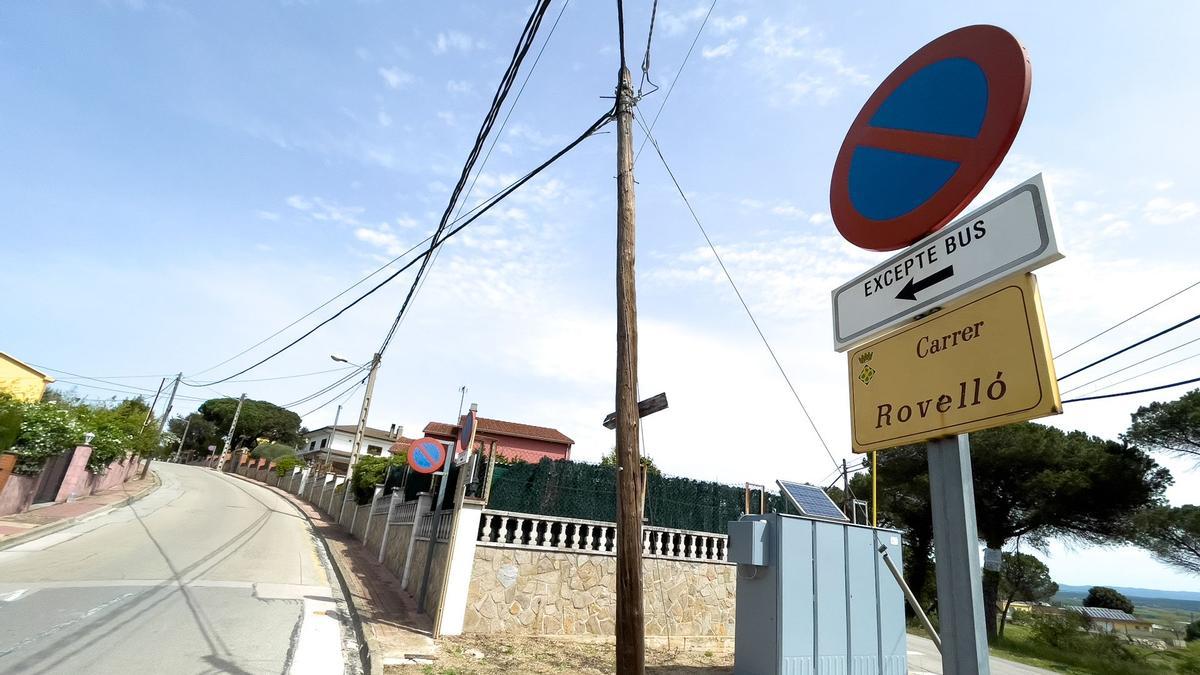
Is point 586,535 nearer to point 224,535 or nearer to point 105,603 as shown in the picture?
point 105,603

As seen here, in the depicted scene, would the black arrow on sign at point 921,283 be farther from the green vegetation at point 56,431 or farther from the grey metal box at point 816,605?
the green vegetation at point 56,431

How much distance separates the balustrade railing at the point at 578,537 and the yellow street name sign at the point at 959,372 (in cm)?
748

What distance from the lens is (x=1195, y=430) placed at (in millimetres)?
17891

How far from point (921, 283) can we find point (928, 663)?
12230 mm

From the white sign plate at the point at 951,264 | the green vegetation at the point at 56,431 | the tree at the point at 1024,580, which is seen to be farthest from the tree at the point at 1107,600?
the green vegetation at the point at 56,431

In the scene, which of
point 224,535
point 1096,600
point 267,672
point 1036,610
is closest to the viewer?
point 267,672

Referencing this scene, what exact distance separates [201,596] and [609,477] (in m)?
7.14

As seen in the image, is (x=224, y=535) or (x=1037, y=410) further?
(x=224, y=535)

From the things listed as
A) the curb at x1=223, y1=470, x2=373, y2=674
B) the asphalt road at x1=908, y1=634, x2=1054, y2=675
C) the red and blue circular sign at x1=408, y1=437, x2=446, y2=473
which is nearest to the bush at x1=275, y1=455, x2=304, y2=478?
the curb at x1=223, y1=470, x2=373, y2=674

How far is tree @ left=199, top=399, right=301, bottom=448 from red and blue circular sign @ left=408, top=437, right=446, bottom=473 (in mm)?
68816

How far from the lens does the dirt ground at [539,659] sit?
718cm

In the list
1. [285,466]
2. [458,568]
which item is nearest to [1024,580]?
[458,568]

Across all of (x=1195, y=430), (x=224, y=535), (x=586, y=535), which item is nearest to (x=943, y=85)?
(x=586, y=535)

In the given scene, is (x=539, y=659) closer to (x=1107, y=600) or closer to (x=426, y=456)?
(x=426, y=456)
